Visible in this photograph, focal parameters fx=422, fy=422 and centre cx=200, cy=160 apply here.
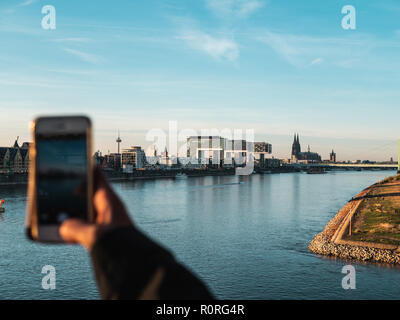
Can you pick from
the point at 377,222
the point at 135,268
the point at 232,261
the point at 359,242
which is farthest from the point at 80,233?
the point at 377,222

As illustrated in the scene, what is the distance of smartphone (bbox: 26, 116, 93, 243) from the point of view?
1865mm

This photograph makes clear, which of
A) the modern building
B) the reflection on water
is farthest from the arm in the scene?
the modern building

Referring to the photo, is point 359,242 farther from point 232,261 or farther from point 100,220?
point 100,220

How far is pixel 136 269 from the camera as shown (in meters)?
1.36

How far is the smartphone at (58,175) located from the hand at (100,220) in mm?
79

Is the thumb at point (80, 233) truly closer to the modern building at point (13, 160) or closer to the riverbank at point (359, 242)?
the riverbank at point (359, 242)

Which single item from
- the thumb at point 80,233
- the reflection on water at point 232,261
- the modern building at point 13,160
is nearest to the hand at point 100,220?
the thumb at point 80,233

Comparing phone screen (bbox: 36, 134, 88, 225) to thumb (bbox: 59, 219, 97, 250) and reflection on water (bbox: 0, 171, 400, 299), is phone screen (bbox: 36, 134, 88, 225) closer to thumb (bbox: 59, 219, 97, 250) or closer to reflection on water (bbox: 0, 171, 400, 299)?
thumb (bbox: 59, 219, 97, 250)

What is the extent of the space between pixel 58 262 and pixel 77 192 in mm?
32787

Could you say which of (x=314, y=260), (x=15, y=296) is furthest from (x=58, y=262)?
(x=314, y=260)

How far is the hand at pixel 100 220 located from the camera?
1444mm

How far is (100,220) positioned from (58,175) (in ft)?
2.04

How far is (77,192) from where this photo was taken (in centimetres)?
189

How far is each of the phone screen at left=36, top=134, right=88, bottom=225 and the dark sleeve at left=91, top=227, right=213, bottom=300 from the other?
464 mm
